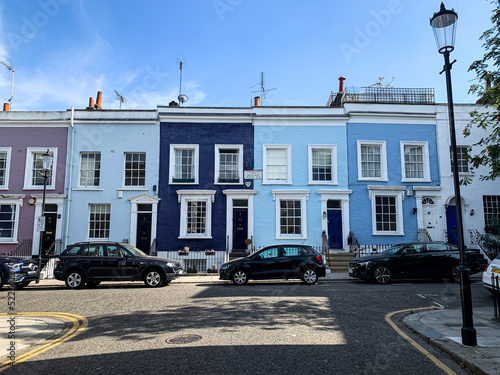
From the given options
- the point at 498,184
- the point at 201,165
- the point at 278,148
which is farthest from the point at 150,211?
the point at 498,184

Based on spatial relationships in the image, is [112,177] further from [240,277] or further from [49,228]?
[240,277]

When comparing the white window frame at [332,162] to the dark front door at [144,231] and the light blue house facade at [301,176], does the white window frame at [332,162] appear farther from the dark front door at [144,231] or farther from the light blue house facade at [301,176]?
the dark front door at [144,231]

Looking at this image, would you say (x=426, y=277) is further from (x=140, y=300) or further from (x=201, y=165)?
(x=201, y=165)

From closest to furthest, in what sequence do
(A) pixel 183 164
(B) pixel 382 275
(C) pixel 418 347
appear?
(C) pixel 418 347 → (B) pixel 382 275 → (A) pixel 183 164

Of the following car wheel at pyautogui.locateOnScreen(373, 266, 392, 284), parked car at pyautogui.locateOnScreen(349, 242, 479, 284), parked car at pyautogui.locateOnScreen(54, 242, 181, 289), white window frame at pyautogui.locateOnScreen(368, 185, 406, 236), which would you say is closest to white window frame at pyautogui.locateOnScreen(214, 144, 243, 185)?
white window frame at pyautogui.locateOnScreen(368, 185, 406, 236)

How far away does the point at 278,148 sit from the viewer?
20.0 m

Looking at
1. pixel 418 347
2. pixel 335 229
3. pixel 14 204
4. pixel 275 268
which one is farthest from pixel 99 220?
pixel 418 347

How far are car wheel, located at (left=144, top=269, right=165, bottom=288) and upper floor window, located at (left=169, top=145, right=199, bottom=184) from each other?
7.40 meters

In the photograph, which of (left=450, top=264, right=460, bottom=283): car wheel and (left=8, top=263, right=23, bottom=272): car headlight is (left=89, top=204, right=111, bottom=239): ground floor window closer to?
(left=8, top=263, right=23, bottom=272): car headlight

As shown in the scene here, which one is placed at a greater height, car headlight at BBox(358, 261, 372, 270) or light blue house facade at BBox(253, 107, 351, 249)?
light blue house facade at BBox(253, 107, 351, 249)

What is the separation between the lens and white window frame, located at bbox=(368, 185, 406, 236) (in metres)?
19.2

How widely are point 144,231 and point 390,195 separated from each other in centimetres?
1359

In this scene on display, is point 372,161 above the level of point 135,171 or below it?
above

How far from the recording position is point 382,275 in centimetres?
1319
